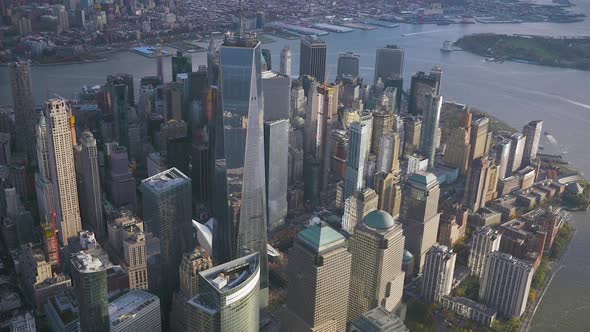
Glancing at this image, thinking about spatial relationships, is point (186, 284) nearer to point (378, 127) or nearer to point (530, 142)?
point (378, 127)

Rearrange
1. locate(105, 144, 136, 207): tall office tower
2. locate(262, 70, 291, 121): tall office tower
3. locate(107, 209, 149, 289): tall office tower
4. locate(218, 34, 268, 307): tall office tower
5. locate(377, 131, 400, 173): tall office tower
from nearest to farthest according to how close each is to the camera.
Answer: locate(218, 34, 268, 307): tall office tower → locate(107, 209, 149, 289): tall office tower → locate(105, 144, 136, 207): tall office tower → locate(262, 70, 291, 121): tall office tower → locate(377, 131, 400, 173): tall office tower

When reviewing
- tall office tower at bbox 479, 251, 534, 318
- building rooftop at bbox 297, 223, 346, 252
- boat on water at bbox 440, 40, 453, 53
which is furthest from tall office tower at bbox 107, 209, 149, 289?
boat on water at bbox 440, 40, 453, 53

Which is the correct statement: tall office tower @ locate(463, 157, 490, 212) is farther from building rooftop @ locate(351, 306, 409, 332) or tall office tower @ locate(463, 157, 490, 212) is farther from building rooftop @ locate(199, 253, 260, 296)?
building rooftop @ locate(199, 253, 260, 296)

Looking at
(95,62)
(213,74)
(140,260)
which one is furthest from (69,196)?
(95,62)

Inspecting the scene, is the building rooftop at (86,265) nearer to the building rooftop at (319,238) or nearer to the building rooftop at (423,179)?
the building rooftop at (319,238)

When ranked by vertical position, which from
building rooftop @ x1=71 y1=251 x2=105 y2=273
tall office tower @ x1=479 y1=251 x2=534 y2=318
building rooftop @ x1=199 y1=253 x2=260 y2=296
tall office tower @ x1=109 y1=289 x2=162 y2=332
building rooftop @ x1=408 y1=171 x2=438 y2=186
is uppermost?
building rooftop @ x1=199 y1=253 x2=260 y2=296

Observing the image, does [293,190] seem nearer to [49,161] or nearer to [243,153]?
[243,153]

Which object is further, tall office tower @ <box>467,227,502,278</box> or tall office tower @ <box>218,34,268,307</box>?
tall office tower @ <box>467,227,502,278</box>
